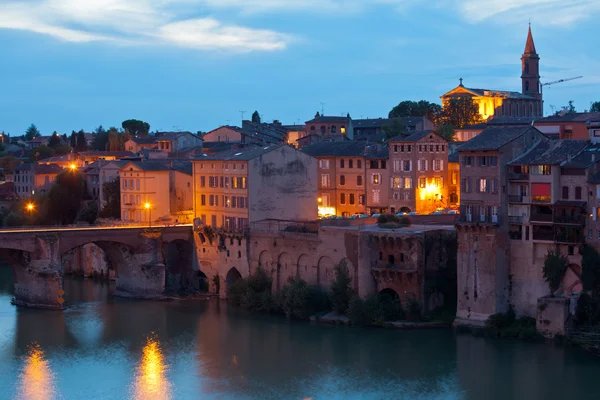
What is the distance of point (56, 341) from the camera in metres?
44.2

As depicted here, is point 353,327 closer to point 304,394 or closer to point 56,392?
point 304,394

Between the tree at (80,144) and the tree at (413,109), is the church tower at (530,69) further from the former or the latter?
the tree at (80,144)

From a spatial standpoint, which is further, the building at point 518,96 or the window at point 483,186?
the building at point 518,96

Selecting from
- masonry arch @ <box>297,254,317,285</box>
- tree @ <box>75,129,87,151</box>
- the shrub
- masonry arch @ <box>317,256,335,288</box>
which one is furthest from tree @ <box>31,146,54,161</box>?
the shrub

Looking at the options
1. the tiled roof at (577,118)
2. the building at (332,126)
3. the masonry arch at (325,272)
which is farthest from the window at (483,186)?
the building at (332,126)

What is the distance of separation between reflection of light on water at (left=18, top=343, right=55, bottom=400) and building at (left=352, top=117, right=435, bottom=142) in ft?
120

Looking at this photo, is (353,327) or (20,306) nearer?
(353,327)

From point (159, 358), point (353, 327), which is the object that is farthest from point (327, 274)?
point (159, 358)

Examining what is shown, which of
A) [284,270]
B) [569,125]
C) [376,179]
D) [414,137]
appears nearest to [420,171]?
[414,137]

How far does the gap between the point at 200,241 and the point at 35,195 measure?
26.9 meters

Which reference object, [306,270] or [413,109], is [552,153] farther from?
[413,109]

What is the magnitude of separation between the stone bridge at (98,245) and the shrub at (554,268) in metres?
20.0

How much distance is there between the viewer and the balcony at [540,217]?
40969 millimetres

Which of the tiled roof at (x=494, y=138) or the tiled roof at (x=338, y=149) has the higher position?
the tiled roof at (x=338, y=149)
